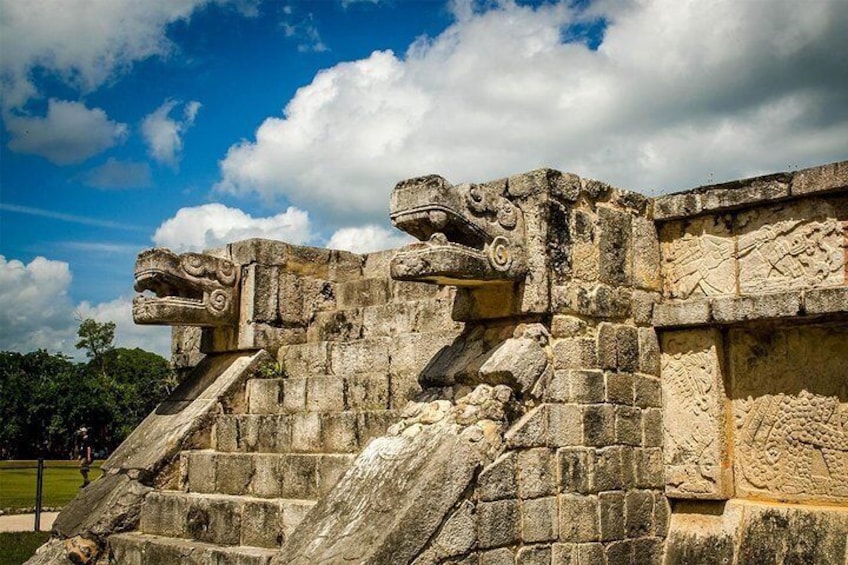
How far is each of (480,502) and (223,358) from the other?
4201mm

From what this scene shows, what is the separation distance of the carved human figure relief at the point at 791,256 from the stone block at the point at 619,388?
1080 millimetres

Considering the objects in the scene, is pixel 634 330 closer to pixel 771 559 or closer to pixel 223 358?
pixel 771 559

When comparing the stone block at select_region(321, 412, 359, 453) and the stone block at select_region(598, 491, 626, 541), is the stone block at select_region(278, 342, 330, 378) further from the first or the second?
the stone block at select_region(598, 491, 626, 541)

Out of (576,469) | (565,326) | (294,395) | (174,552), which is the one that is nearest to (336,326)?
(294,395)

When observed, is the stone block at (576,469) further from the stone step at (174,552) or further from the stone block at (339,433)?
the stone step at (174,552)

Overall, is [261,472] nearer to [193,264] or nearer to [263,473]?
[263,473]

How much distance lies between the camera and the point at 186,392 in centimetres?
909

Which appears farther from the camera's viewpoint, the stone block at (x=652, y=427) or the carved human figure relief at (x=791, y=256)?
→ the stone block at (x=652, y=427)

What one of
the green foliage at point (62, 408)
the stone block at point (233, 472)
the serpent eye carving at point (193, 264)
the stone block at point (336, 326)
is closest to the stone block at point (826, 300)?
the stone block at point (336, 326)

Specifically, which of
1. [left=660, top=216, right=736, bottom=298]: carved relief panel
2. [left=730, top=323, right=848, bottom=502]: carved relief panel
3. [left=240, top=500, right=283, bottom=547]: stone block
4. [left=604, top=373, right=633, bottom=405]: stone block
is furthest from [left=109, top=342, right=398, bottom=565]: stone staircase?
[left=730, top=323, right=848, bottom=502]: carved relief panel

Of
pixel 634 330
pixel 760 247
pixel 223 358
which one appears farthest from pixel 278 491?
pixel 760 247

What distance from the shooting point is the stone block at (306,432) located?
7297mm

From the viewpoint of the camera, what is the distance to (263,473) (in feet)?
24.1

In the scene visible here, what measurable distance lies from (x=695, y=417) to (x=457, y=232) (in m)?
2.33
